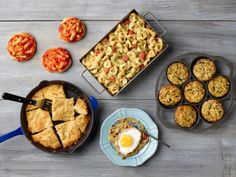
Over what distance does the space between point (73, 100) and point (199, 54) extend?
0.58 meters

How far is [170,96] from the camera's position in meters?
2.16

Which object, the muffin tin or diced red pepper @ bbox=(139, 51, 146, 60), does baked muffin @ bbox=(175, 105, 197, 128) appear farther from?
diced red pepper @ bbox=(139, 51, 146, 60)

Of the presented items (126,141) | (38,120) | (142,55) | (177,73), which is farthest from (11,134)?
(177,73)

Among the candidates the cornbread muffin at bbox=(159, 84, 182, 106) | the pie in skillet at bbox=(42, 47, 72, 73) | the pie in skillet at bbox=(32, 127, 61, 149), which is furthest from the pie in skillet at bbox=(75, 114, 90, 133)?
the cornbread muffin at bbox=(159, 84, 182, 106)

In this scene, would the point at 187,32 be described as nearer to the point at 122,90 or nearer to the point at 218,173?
the point at 122,90

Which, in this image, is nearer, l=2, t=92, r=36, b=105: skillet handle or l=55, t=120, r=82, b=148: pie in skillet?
l=2, t=92, r=36, b=105: skillet handle

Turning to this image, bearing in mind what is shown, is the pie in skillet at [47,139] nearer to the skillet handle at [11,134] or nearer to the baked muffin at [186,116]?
the skillet handle at [11,134]

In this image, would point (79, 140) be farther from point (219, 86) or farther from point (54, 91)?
point (219, 86)

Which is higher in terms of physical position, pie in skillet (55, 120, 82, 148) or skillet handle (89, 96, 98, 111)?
skillet handle (89, 96, 98, 111)

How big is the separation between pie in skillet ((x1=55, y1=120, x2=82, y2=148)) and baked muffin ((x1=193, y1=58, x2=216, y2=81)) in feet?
1.85

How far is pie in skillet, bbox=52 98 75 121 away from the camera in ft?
7.14

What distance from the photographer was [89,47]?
228cm

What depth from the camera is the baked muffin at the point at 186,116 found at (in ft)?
7.05

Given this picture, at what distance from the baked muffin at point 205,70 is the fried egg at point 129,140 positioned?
36 centimetres
